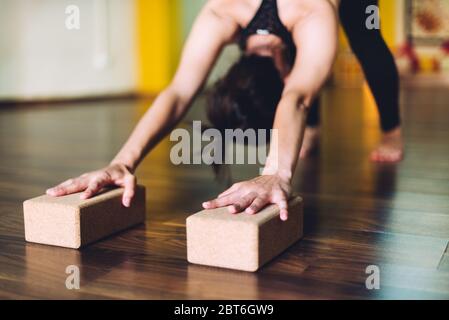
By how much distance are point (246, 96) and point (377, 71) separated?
0.58 meters

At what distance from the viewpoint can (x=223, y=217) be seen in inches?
39.0

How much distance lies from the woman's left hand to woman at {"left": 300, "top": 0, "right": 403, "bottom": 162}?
96 cm

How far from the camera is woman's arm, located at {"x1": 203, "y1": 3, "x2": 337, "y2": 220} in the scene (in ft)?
3.45

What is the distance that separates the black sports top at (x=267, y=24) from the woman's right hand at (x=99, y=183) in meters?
0.53

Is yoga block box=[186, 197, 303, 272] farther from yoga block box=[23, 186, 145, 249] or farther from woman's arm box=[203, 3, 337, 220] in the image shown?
yoga block box=[23, 186, 145, 249]

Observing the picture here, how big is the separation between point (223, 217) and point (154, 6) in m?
4.70

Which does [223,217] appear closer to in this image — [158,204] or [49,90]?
[158,204]

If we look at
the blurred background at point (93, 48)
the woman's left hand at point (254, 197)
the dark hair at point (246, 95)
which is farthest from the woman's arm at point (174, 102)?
the blurred background at point (93, 48)

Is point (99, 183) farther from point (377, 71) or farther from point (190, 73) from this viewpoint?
point (377, 71)

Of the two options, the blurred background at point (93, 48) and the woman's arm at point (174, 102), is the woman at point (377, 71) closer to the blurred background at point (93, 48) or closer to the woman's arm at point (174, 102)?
the woman's arm at point (174, 102)

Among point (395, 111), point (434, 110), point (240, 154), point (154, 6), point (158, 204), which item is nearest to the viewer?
point (158, 204)

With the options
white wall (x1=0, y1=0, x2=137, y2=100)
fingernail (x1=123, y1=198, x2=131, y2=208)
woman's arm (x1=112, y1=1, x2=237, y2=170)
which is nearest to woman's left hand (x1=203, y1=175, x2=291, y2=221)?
fingernail (x1=123, y1=198, x2=131, y2=208)
